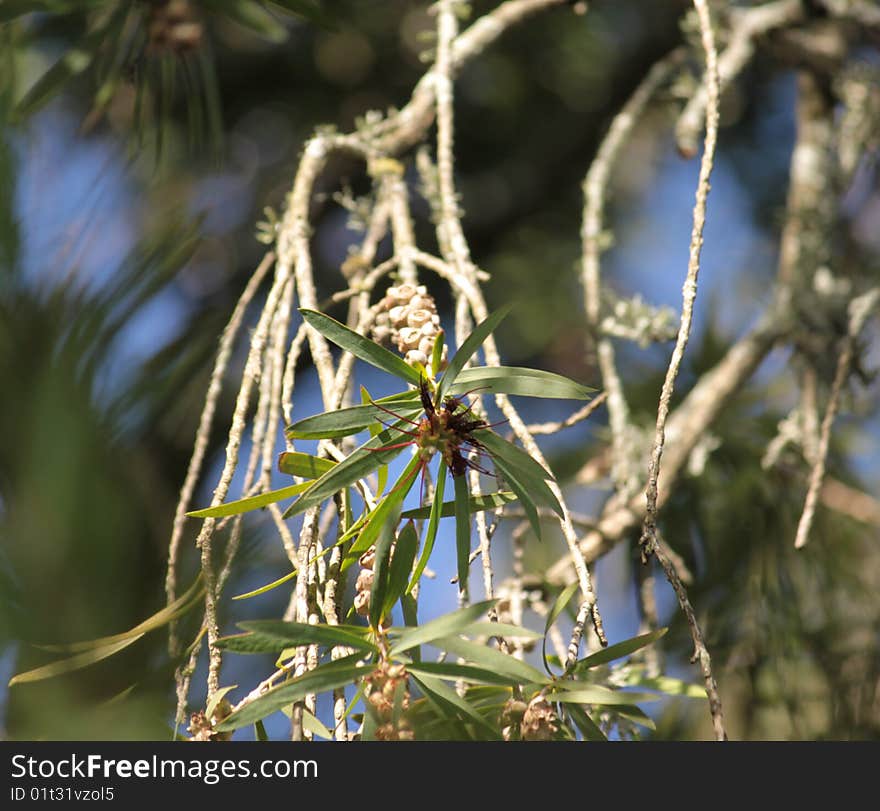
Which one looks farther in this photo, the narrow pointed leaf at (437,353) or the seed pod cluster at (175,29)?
the seed pod cluster at (175,29)

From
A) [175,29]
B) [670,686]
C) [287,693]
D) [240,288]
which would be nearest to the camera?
[287,693]

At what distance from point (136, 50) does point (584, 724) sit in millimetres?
569

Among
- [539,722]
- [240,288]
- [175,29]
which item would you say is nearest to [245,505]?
[539,722]

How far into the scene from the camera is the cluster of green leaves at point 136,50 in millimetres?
578

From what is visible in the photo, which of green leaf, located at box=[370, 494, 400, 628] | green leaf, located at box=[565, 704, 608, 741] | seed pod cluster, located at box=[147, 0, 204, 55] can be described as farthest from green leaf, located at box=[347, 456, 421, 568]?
seed pod cluster, located at box=[147, 0, 204, 55]

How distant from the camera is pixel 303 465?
43 centimetres

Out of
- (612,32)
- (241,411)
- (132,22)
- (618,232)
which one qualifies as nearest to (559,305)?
(618,232)

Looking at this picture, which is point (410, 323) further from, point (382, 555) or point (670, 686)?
point (670, 686)

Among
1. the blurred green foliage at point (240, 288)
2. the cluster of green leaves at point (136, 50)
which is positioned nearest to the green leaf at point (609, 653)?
the blurred green foliage at point (240, 288)

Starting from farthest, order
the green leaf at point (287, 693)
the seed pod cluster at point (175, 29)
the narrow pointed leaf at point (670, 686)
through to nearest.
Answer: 1. the seed pod cluster at point (175, 29)
2. the narrow pointed leaf at point (670, 686)
3. the green leaf at point (287, 693)

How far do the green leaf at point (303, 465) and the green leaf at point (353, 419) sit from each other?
0.01m

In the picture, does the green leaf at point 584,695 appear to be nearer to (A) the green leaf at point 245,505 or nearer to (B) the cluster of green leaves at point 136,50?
(A) the green leaf at point 245,505

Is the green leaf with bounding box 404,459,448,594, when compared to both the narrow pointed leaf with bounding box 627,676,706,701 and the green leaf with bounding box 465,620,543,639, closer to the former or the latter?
the green leaf with bounding box 465,620,543,639

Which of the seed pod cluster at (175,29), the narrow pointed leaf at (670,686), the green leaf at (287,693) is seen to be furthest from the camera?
the seed pod cluster at (175,29)
